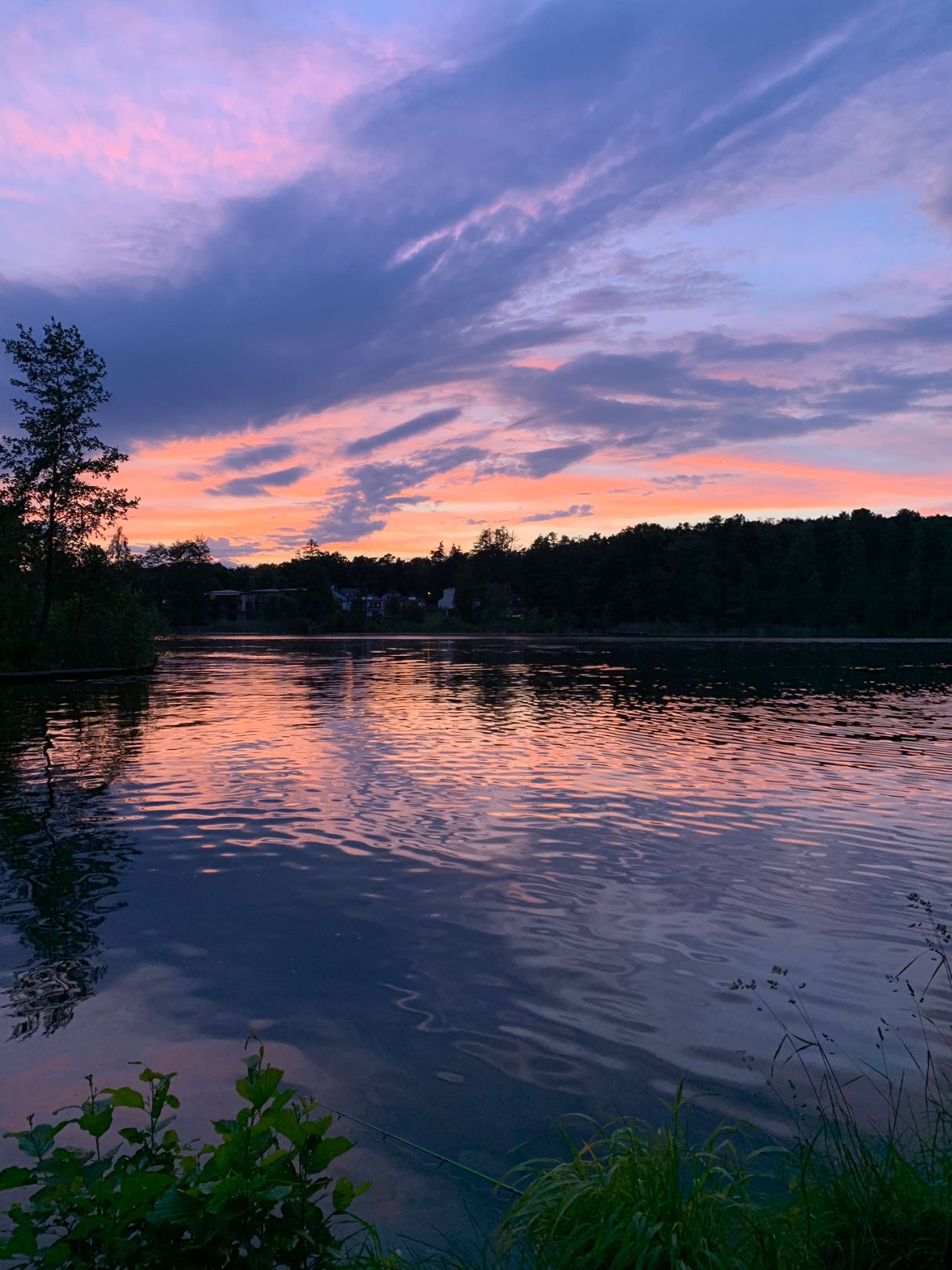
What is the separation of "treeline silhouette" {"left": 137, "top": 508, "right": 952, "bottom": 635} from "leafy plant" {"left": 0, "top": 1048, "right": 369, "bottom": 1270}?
387 feet

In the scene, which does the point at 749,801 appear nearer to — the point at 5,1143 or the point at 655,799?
the point at 655,799

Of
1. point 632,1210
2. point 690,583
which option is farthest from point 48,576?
point 690,583

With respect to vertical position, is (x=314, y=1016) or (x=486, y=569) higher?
(x=486, y=569)

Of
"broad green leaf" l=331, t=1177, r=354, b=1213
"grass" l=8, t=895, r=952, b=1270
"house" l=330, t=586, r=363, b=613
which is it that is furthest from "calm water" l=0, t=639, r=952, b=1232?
"house" l=330, t=586, r=363, b=613

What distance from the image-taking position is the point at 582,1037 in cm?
571

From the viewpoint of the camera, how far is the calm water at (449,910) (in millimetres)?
5234

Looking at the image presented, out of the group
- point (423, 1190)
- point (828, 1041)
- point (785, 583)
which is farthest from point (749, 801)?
point (785, 583)

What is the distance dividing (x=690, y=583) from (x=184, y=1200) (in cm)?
12870

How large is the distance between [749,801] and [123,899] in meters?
8.67

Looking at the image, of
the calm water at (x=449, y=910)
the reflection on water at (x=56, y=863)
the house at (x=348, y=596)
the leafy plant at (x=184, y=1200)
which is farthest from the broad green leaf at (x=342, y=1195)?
the house at (x=348, y=596)

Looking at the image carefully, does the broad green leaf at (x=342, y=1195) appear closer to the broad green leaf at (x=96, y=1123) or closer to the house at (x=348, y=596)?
the broad green leaf at (x=96, y=1123)

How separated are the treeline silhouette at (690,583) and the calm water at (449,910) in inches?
4157

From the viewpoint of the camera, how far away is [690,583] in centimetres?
12706

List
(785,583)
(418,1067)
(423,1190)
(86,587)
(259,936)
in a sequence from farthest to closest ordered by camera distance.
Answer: (785,583) < (86,587) < (259,936) < (418,1067) < (423,1190)
